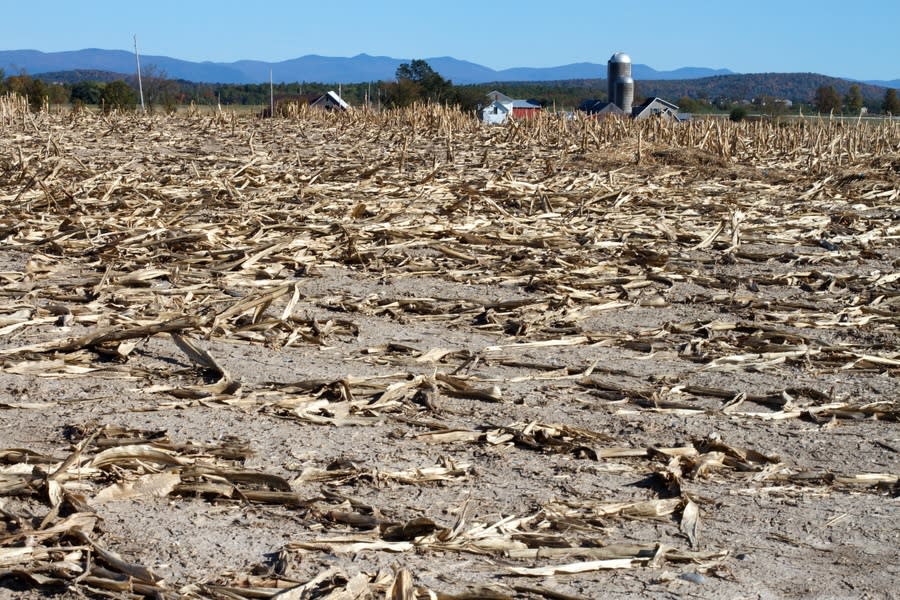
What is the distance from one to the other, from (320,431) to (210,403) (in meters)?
0.59

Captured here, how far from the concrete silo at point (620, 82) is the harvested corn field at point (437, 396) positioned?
74.6 m

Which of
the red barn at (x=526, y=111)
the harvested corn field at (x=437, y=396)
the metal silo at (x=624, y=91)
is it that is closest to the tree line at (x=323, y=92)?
the red barn at (x=526, y=111)

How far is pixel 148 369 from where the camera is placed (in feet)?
17.3

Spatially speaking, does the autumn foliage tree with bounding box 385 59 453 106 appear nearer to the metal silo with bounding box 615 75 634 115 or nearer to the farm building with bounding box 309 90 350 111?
the farm building with bounding box 309 90 350 111

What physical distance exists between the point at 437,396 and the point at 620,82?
83.7 metres

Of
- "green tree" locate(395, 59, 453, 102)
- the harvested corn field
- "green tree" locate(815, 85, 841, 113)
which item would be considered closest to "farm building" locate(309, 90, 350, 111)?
"green tree" locate(395, 59, 453, 102)

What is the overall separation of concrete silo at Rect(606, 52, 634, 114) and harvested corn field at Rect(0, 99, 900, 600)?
245ft

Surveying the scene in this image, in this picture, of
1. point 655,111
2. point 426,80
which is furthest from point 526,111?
point 426,80

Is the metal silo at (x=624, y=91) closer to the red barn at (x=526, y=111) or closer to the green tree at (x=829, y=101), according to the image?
the red barn at (x=526, y=111)

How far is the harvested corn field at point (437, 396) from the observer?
343 centimetres

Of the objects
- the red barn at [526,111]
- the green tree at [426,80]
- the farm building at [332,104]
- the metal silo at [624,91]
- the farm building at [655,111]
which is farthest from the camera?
the metal silo at [624,91]

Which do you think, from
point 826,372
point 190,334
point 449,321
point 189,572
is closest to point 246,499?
point 189,572

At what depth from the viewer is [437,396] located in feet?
16.4

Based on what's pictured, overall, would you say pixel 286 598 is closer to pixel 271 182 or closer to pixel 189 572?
pixel 189 572
